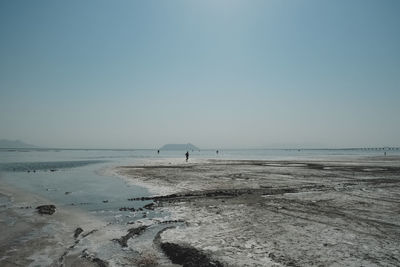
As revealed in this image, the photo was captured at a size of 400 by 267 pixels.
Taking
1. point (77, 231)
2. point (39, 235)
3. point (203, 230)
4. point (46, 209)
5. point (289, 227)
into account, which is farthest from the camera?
point (46, 209)

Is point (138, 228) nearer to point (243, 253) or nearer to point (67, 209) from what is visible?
point (243, 253)

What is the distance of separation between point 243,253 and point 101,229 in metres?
5.72

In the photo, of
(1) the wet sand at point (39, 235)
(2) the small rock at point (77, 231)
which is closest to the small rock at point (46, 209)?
(1) the wet sand at point (39, 235)

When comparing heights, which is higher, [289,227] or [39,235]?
[289,227]

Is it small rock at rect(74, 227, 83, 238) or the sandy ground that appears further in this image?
small rock at rect(74, 227, 83, 238)

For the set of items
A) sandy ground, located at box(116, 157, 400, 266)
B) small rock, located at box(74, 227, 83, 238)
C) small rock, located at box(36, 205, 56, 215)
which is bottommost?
small rock, located at box(74, 227, 83, 238)

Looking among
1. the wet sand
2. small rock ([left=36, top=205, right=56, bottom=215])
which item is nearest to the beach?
the wet sand

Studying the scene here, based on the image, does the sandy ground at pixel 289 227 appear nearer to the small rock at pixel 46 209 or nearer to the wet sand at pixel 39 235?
the wet sand at pixel 39 235

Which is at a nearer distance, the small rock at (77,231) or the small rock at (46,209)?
the small rock at (77,231)

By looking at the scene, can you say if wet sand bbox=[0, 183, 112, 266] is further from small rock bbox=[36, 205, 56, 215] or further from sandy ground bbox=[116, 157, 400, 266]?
sandy ground bbox=[116, 157, 400, 266]

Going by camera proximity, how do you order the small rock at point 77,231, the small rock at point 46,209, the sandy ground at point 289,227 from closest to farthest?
the sandy ground at point 289,227 < the small rock at point 77,231 < the small rock at point 46,209

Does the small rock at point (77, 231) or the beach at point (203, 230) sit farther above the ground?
the beach at point (203, 230)

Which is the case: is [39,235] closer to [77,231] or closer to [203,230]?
[77,231]

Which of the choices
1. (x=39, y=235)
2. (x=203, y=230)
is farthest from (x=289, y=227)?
(x=39, y=235)
